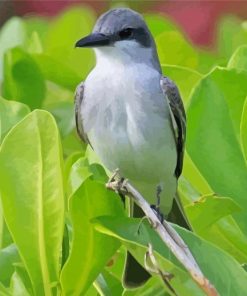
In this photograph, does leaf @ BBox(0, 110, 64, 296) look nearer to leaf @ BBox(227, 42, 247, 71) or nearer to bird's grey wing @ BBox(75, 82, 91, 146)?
leaf @ BBox(227, 42, 247, 71)

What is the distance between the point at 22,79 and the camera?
2275mm

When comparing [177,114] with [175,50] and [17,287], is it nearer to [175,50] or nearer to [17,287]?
[175,50]

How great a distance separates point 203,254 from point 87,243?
185 mm

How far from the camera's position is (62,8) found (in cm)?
459

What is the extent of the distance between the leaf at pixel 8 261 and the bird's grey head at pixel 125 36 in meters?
0.76

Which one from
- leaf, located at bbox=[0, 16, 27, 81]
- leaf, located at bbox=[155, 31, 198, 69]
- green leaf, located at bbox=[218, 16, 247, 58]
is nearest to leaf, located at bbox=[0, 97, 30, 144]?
leaf, located at bbox=[155, 31, 198, 69]

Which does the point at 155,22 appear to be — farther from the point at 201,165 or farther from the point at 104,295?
the point at 104,295

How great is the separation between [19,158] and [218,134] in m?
0.40

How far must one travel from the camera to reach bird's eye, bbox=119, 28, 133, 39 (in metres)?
2.48

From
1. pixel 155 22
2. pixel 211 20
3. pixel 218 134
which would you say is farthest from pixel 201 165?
pixel 211 20

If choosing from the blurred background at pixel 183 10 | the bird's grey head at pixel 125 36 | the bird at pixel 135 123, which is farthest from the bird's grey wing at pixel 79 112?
the blurred background at pixel 183 10

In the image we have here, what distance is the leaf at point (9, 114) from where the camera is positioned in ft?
6.26

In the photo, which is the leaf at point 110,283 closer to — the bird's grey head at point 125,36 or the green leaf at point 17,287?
the green leaf at point 17,287

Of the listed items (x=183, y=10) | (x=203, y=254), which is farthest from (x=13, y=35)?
(x=183, y=10)
